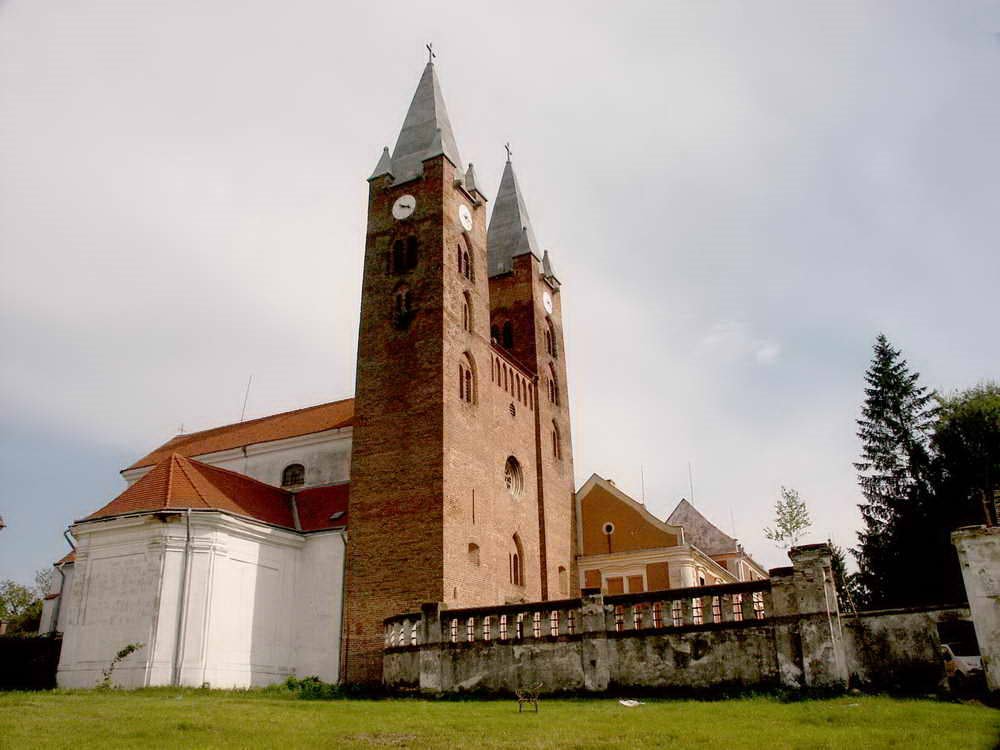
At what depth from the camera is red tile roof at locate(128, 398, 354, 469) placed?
3619cm

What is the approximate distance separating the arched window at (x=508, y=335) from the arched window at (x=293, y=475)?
1130cm

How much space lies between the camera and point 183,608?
26328 mm

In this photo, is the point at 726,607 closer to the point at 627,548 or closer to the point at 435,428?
the point at 435,428

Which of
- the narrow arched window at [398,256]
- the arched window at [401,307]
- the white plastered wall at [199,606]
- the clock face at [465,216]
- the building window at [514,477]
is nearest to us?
the white plastered wall at [199,606]

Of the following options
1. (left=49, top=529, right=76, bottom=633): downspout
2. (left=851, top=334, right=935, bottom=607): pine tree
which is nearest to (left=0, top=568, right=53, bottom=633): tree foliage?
(left=49, top=529, right=76, bottom=633): downspout

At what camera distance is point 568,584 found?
36.8 metres

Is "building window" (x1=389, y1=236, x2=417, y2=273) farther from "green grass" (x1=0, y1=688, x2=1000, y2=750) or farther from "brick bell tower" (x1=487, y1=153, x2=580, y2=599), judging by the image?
"green grass" (x1=0, y1=688, x2=1000, y2=750)

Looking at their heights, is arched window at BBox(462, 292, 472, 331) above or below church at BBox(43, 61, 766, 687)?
above

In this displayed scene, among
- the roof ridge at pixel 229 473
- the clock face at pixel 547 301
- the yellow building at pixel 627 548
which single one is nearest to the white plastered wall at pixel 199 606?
the roof ridge at pixel 229 473

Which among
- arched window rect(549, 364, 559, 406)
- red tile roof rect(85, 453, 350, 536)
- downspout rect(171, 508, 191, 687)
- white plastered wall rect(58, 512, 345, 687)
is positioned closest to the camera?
downspout rect(171, 508, 191, 687)

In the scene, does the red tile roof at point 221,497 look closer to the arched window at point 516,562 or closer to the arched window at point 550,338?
the arched window at point 516,562

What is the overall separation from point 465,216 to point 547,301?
8.91 metres

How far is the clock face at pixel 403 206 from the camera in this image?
3381 centimetres

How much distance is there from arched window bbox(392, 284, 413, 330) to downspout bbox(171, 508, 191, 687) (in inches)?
390
